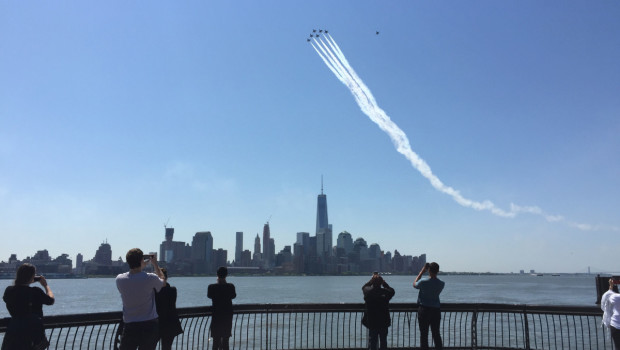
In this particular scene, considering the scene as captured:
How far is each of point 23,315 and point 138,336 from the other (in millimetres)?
1495

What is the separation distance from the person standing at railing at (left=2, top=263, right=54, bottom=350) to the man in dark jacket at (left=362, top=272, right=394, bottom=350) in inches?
220

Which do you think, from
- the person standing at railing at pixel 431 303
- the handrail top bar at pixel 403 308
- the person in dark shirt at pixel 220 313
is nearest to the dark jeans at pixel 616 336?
the handrail top bar at pixel 403 308

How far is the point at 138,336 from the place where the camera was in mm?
6312

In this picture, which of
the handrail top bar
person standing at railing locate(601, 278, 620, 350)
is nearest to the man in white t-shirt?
the handrail top bar

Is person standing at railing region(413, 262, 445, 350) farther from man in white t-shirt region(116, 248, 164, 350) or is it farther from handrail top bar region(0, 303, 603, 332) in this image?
man in white t-shirt region(116, 248, 164, 350)

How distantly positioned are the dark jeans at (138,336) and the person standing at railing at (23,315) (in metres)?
1.05

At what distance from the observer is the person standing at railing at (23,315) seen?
5848 mm

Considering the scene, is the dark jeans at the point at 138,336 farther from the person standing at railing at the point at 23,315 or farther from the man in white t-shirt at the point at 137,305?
the person standing at railing at the point at 23,315

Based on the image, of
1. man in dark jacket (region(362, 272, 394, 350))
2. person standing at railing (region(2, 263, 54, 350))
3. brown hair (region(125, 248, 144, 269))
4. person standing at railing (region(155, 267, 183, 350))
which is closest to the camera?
person standing at railing (region(2, 263, 54, 350))

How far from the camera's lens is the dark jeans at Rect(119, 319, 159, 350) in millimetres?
6273

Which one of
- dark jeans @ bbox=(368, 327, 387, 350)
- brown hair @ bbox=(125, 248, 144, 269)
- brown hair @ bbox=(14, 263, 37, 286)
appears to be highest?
brown hair @ bbox=(125, 248, 144, 269)

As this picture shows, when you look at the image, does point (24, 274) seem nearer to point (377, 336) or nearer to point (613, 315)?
point (377, 336)

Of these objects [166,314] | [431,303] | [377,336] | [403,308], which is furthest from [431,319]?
[166,314]

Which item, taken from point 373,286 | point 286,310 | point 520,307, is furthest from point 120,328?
point 520,307
